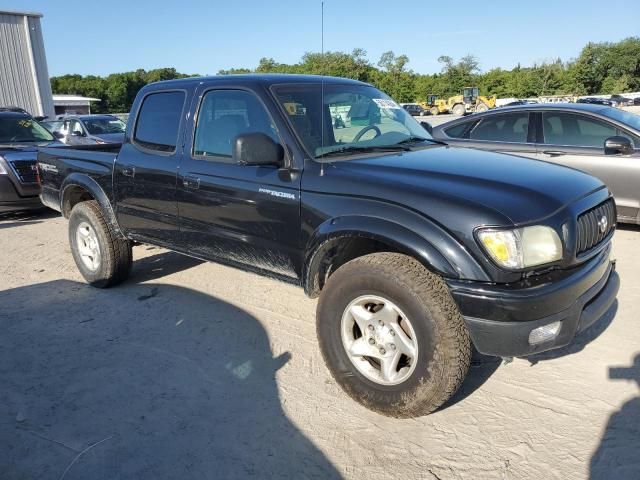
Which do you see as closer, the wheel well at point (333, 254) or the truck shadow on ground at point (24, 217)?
the wheel well at point (333, 254)

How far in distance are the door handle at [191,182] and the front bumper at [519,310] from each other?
7.05 feet

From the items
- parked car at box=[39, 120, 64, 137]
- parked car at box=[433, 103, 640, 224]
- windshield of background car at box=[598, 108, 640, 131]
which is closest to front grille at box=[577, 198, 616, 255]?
parked car at box=[433, 103, 640, 224]

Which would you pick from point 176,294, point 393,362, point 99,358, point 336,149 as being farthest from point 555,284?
point 176,294

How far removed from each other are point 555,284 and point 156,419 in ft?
7.48

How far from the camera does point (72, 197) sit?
5.59m

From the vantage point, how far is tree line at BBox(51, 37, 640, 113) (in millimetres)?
67188

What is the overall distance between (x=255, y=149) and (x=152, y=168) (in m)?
1.44

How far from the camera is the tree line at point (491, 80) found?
220 feet

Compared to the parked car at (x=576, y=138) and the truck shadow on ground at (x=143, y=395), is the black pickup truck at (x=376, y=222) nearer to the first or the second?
the truck shadow on ground at (x=143, y=395)

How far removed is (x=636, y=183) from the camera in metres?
6.01

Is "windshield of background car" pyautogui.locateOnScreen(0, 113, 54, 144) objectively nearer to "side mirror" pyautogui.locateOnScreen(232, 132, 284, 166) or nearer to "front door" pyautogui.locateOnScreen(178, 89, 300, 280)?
"front door" pyautogui.locateOnScreen(178, 89, 300, 280)

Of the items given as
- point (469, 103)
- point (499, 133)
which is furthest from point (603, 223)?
point (469, 103)

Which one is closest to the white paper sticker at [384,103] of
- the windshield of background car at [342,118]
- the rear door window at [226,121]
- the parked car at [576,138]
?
the windshield of background car at [342,118]

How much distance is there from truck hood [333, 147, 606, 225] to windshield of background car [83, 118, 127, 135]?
12253mm
